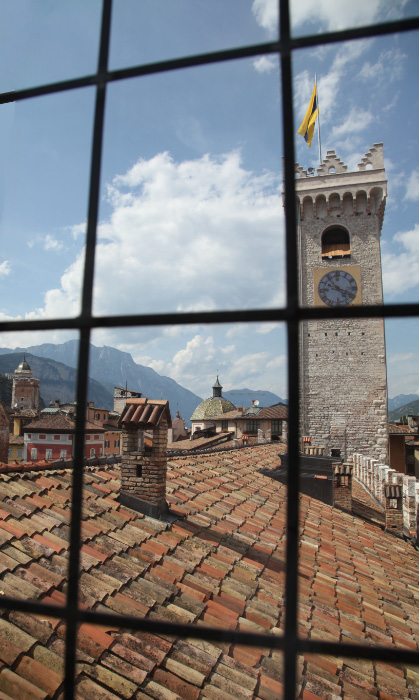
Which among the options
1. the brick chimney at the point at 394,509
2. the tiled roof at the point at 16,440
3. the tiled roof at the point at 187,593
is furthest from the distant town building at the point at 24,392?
the tiled roof at the point at 187,593

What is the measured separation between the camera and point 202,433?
47906 mm

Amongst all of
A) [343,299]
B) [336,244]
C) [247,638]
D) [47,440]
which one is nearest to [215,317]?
[247,638]

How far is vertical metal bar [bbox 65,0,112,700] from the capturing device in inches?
39.4

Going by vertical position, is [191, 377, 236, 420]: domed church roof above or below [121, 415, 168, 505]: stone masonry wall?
above

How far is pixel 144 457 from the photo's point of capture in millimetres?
5793

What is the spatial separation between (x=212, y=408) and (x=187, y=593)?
173 feet

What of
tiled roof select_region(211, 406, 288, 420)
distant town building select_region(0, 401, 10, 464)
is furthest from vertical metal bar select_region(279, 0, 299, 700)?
tiled roof select_region(211, 406, 288, 420)

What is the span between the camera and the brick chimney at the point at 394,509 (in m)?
9.45

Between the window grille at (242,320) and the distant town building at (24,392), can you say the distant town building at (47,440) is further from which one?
the window grille at (242,320)

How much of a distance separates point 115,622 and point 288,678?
35 cm

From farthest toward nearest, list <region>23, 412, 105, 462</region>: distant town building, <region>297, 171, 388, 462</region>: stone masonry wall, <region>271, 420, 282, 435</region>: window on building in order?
<region>271, 420, 282, 435</region>: window on building < <region>23, 412, 105, 462</region>: distant town building < <region>297, 171, 388, 462</region>: stone masonry wall

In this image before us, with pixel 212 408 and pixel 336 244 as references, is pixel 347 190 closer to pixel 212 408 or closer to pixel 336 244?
pixel 336 244

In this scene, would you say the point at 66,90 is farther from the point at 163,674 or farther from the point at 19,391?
the point at 19,391

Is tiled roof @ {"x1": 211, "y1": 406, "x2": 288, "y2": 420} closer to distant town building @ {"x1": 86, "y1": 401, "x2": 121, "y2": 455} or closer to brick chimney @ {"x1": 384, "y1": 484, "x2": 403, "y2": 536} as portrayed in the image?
distant town building @ {"x1": 86, "y1": 401, "x2": 121, "y2": 455}
